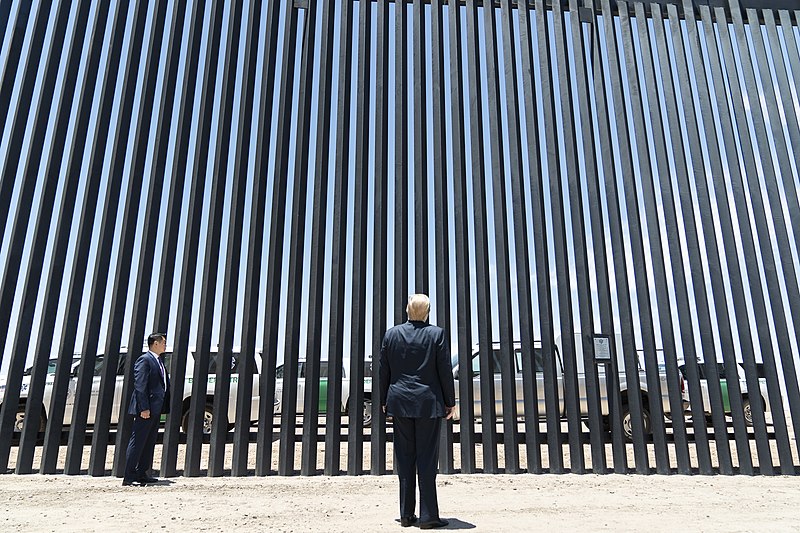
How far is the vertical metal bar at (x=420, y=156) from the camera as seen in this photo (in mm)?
6043

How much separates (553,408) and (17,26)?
6.89 meters

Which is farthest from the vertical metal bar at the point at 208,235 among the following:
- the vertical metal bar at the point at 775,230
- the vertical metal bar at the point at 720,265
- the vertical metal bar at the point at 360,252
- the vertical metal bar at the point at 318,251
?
the vertical metal bar at the point at 775,230

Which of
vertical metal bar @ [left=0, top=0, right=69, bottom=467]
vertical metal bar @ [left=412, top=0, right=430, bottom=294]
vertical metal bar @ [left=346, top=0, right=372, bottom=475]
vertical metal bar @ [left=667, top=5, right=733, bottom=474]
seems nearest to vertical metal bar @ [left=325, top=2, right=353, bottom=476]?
vertical metal bar @ [left=346, top=0, right=372, bottom=475]

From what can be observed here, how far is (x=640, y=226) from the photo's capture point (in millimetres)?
6402

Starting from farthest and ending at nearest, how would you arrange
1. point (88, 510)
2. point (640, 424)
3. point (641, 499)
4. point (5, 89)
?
point (5, 89)
point (640, 424)
point (641, 499)
point (88, 510)

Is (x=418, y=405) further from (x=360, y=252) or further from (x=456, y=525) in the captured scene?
(x=360, y=252)

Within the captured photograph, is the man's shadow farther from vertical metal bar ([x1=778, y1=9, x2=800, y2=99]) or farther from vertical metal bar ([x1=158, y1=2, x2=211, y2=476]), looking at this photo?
vertical metal bar ([x1=778, y1=9, x2=800, y2=99])

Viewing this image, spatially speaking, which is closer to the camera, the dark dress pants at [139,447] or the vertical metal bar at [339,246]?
the dark dress pants at [139,447]

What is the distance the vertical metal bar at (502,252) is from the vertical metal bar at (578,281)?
56 cm

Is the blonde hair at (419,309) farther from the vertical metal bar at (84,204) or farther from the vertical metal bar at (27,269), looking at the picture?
the vertical metal bar at (27,269)

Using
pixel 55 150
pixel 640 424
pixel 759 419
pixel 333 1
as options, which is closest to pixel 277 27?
pixel 333 1

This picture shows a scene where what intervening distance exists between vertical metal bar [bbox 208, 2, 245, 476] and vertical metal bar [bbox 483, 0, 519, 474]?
2.47 meters

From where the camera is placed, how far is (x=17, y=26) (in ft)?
21.3

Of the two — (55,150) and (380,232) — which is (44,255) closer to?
(55,150)
